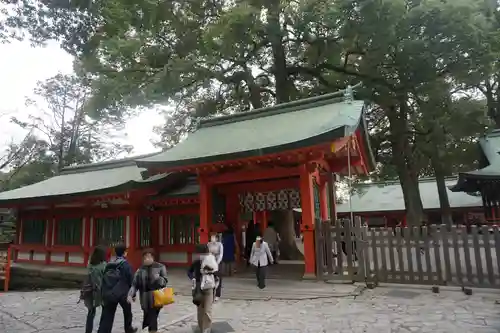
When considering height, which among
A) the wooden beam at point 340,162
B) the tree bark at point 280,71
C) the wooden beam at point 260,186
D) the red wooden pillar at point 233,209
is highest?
the tree bark at point 280,71

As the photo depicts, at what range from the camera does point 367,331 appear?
19.5 ft

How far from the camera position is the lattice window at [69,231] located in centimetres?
1538

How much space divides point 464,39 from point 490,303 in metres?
12.3

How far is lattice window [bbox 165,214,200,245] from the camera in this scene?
13828 mm

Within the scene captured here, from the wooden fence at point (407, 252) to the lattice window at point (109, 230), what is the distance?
814cm

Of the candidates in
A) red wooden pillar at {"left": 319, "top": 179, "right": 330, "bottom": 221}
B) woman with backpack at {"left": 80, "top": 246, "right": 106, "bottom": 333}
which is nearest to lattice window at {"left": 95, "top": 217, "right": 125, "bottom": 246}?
red wooden pillar at {"left": 319, "top": 179, "right": 330, "bottom": 221}

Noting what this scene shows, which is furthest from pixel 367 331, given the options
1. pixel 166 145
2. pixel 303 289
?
pixel 166 145

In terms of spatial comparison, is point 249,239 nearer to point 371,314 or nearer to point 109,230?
point 109,230

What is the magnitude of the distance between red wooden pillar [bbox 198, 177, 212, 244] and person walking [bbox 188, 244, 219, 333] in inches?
229

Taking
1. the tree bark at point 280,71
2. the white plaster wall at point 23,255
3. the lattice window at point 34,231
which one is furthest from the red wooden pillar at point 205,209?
the white plaster wall at point 23,255

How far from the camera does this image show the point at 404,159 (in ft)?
74.6

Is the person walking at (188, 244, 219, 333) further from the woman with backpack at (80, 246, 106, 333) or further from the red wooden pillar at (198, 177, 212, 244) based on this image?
the red wooden pillar at (198, 177, 212, 244)

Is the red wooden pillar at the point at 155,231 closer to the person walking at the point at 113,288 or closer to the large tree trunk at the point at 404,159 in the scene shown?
the person walking at the point at 113,288

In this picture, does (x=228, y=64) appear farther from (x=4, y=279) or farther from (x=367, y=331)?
(x=367, y=331)
